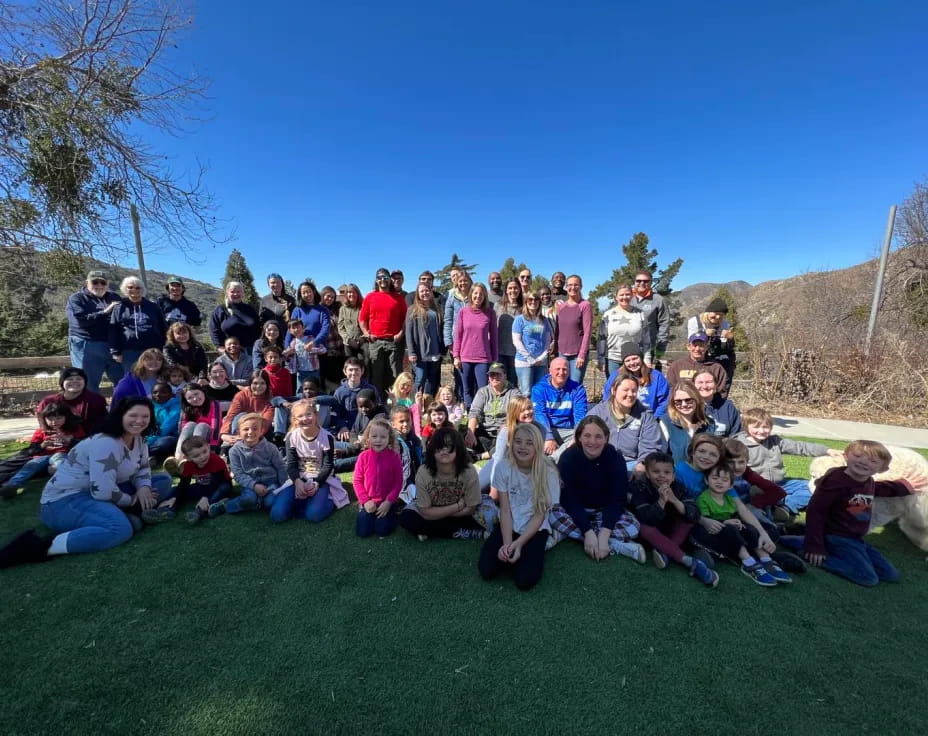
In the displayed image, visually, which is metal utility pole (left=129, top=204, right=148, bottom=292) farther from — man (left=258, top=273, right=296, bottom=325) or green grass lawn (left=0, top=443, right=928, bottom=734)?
green grass lawn (left=0, top=443, right=928, bottom=734)

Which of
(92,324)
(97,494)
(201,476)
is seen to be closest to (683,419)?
(201,476)

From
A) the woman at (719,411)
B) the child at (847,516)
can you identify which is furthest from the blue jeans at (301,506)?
the woman at (719,411)

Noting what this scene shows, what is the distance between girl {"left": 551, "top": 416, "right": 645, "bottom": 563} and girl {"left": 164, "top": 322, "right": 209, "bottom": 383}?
4.60m

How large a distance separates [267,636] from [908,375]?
36.5ft

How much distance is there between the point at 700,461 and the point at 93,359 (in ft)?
23.7

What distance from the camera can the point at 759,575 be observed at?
2.59 meters

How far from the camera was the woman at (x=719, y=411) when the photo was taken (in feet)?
13.3

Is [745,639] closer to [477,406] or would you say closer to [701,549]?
[701,549]

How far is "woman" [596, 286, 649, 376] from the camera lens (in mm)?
5230

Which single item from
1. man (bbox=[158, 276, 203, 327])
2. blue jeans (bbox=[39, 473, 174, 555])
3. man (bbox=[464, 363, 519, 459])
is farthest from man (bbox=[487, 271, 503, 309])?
blue jeans (bbox=[39, 473, 174, 555])

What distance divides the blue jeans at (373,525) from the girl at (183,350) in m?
3.25

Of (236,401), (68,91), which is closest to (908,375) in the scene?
(236,401)

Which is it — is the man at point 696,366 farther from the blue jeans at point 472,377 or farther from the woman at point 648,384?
the blue jeans at point 472,377

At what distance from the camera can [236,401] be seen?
4.47 meters
